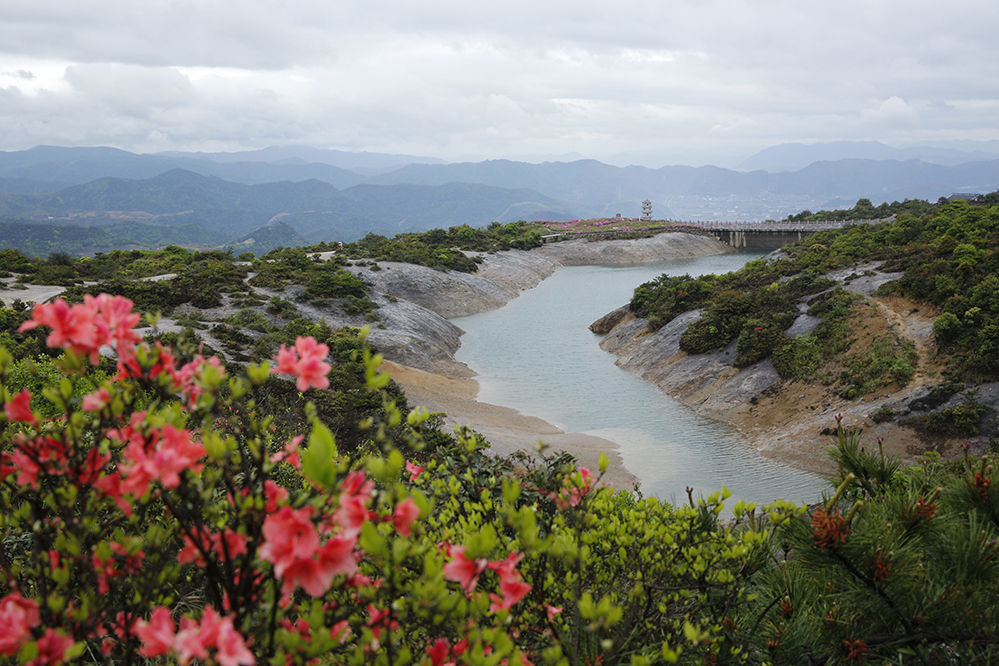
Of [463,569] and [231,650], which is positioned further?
[463,569]

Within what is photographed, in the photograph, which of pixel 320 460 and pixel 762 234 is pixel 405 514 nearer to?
pixel 320 460

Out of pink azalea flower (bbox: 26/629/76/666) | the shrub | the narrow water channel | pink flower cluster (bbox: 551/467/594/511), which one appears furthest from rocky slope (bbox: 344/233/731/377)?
pink azalea flower (bbox: 26/629/76/666)

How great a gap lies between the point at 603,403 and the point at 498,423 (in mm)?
4444

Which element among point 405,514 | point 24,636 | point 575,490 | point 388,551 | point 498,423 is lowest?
point 498,423

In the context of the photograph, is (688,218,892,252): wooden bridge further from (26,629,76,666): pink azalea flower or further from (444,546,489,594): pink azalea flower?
(26,629,76,666): pink azalea flower

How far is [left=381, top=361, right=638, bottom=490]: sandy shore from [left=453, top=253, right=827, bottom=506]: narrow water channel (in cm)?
55

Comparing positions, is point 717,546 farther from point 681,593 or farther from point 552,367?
point 552,367

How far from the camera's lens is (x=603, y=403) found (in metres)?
22.6

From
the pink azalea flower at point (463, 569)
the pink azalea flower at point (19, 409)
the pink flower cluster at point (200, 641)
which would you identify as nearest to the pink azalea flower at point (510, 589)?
the pink azalea flower at point (463, 569)

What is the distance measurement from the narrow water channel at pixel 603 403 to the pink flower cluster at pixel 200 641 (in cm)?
480

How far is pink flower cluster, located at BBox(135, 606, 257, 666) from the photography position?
1.67 meters

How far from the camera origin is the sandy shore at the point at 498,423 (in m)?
16.6

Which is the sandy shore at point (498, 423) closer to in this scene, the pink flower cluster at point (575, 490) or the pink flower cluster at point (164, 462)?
the pink flower cluster at point (575, 490)

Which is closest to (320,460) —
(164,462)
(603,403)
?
(164,462)
